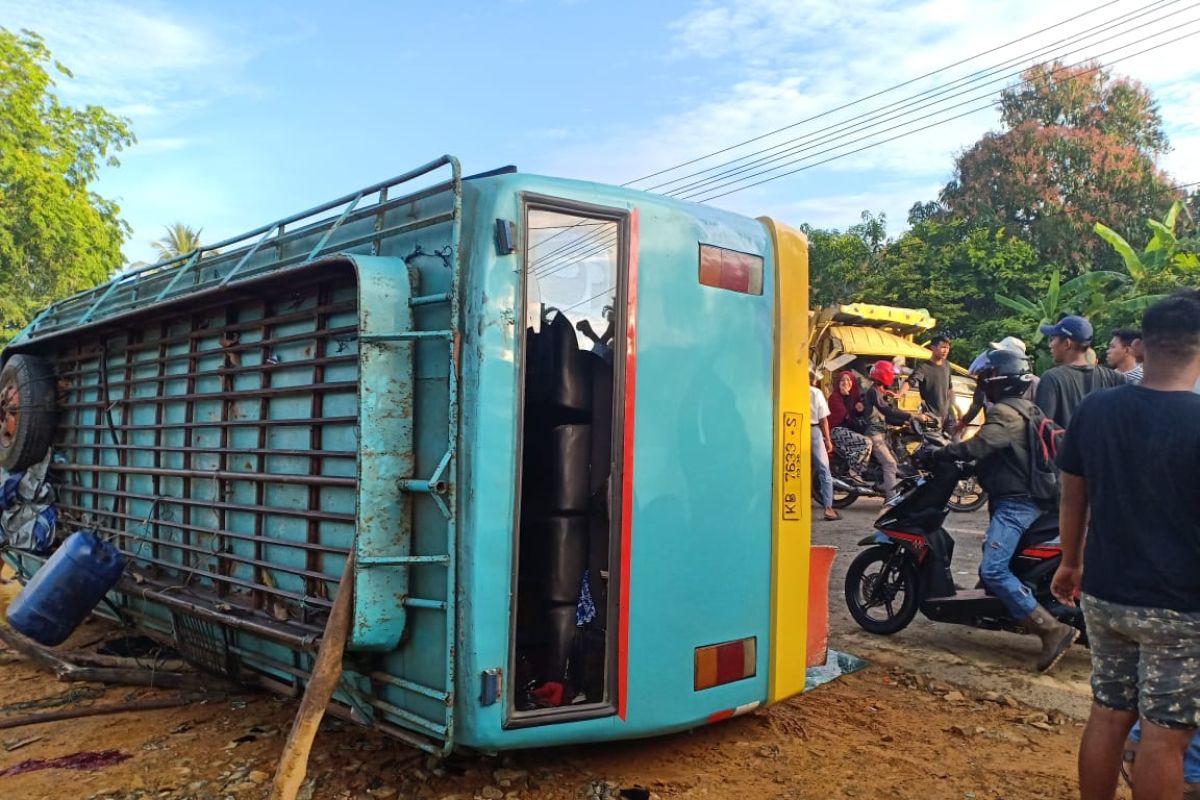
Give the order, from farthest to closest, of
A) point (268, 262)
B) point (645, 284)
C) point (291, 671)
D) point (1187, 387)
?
1. point (268, 262)
2. point (291, 671)
3. point (645, 284)
4. point (1187, 387)

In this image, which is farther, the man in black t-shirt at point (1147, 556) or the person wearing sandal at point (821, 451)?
the person wearing sandal at point (821, 451)

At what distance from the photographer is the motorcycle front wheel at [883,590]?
16.0ft

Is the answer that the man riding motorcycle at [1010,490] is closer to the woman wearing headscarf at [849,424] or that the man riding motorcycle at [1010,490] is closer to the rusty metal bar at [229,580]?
the rusty metal bar at [229,580]

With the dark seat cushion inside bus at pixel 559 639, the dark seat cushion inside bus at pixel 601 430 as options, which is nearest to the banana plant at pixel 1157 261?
the dark seat cushion inside bus at pixel 601 430

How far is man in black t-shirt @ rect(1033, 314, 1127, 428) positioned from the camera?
488 cm

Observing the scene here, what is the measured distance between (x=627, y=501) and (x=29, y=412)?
4.53m

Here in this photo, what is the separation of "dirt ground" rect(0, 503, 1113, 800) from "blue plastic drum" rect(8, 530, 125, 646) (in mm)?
404

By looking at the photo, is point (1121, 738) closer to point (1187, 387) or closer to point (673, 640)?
point (1187, 387)

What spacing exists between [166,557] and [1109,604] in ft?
13.4

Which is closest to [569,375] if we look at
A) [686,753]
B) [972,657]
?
[686,753]

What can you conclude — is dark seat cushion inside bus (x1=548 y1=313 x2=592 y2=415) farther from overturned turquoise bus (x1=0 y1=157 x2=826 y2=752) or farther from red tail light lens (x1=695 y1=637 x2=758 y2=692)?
red tail light lens (x1=695 y1=637 x2=758 y2=692)

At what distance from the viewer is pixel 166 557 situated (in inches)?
165

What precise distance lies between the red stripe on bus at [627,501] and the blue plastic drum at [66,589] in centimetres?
279

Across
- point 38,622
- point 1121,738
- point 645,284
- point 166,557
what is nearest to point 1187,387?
point 1121,738
